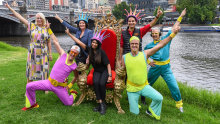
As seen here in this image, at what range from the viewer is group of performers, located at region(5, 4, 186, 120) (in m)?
3.51

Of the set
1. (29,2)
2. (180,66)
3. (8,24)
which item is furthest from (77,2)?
(180,66)

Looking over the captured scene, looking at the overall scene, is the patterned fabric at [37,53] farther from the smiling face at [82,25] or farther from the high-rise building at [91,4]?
the high-rise building at [91,4]

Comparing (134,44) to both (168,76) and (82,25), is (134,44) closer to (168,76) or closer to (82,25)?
(168,76)

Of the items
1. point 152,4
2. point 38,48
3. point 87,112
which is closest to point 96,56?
point 87,112

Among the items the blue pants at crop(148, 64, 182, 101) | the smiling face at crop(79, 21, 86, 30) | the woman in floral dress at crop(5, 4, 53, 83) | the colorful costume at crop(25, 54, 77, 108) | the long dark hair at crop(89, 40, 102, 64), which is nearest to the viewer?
the colorful costume at crop(25, 54, 77, 108)

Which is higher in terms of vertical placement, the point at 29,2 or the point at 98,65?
the point at 29,2

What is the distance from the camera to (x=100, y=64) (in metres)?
3.92

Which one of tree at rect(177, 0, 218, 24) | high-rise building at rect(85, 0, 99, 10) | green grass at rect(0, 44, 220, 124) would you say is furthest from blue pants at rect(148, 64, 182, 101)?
high-rise building at rect(85, 0, 99, 10)

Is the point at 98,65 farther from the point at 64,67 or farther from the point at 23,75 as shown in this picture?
the point at 23,75

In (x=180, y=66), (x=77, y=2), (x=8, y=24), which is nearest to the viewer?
(x=180, y=66)

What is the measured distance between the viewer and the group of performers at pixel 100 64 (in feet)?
11.5

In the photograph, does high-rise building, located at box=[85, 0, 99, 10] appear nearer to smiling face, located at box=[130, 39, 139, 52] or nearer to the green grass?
the green grass

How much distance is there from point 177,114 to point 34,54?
3554 millimetres

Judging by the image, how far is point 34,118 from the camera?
3430 millimetres
